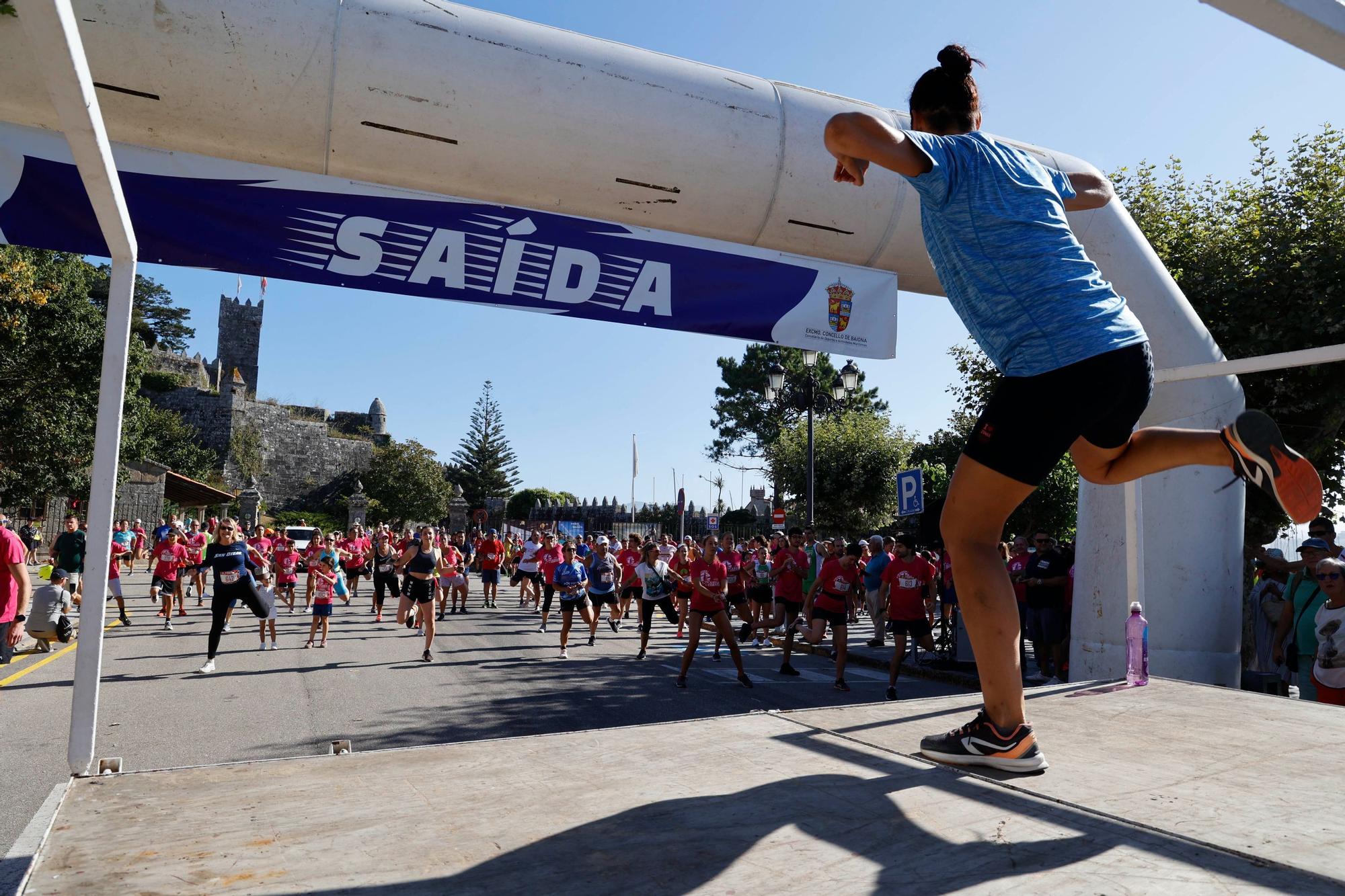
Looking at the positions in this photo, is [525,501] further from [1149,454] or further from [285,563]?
[1149,454]

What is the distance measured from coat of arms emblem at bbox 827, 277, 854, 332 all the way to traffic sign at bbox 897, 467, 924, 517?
26.7 feet

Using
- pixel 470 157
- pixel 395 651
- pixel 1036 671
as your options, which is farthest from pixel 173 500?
pixel 470 157

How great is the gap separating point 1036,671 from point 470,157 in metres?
11.0

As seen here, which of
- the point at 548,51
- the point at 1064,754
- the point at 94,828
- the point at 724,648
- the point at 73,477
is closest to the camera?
the point at 94,828

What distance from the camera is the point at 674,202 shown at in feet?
15.3

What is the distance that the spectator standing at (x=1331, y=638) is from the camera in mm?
6359

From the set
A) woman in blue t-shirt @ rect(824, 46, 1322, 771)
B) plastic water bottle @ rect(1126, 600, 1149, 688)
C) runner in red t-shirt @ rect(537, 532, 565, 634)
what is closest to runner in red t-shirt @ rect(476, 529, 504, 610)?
runner in red t-shirt @ rect(537, 532, 565, 634)

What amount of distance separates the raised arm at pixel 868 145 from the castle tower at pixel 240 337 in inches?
3627

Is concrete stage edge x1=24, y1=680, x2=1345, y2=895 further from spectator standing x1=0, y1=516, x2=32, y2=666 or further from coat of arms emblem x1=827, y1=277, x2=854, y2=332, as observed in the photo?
spectator standing x1=0, y1=516, x2=32, y2=666

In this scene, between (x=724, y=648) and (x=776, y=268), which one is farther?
(x=724, y=648)

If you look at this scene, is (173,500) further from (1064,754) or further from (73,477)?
(1064,754)

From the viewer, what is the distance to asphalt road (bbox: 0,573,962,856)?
6.61m

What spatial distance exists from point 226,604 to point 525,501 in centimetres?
6168

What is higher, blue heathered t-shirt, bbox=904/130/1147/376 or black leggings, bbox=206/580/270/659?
blue heathered t-shirt, bbox=904/130/1147/376
